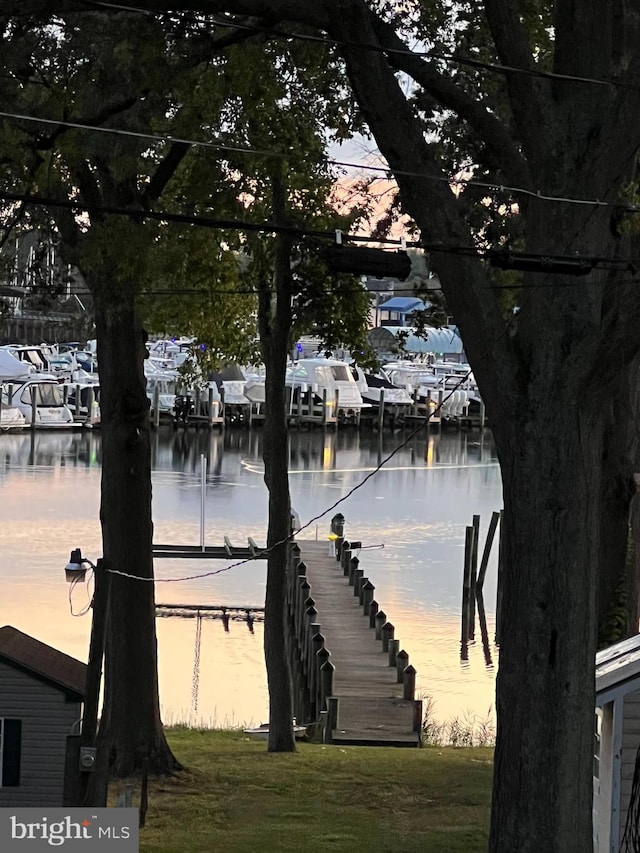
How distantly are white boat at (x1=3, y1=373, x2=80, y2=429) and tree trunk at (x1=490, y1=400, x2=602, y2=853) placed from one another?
178 ft

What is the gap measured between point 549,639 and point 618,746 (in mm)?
1506

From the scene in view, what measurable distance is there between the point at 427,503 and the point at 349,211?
32362mm

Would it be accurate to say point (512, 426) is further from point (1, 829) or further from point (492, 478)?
point (492, 478)

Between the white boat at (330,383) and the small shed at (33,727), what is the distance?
2180 inches

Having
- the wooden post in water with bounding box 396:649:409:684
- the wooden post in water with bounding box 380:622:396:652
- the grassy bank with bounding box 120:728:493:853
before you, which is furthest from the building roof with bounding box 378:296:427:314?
the grassy bank with bounding box 120:728:493:853

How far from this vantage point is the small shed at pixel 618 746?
39.3 feet

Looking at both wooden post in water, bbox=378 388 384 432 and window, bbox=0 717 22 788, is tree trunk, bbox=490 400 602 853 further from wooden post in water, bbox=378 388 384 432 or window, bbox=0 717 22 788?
wooden post in water, bbox=378 388 384 432

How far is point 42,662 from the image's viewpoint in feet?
40.8

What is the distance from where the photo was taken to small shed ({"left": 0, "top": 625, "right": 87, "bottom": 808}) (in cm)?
1216

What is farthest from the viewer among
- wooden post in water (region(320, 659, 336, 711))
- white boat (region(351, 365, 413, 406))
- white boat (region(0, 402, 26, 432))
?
white boat (region(351, 365, 413, 406))

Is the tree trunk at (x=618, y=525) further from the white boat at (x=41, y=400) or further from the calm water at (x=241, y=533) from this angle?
the white boat at (x=41, y=400)

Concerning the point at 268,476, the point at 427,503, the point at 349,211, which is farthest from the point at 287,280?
the point at 427,503

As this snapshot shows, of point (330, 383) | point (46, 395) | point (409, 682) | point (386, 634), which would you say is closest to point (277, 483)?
point (409, 682)

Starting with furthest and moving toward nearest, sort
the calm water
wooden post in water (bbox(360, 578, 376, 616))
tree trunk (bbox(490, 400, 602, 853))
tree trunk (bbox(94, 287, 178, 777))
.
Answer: the calm water → wooden post in water (bbox(360, 578, 376, 616)) → tree trunk (bbox(94, 287, 178, 777)) → tree trunk (bbox(490, 400, 602, 853))
